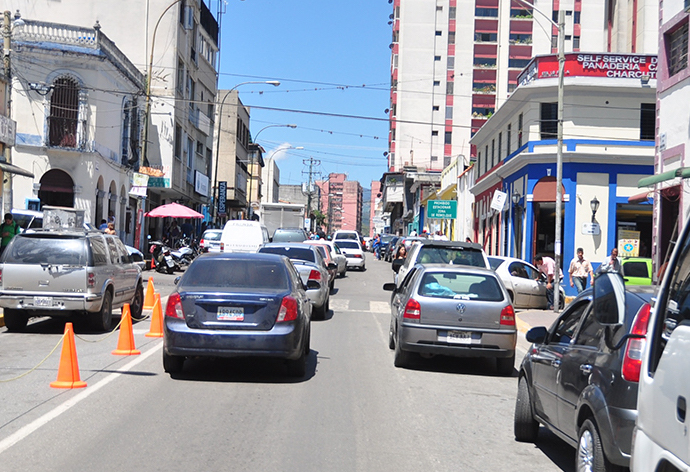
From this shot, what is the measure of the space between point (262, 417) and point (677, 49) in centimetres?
1759

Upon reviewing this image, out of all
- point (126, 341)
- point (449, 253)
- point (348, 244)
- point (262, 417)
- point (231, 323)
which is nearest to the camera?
point (262, 417)

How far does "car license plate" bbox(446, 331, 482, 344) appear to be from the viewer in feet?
36.6

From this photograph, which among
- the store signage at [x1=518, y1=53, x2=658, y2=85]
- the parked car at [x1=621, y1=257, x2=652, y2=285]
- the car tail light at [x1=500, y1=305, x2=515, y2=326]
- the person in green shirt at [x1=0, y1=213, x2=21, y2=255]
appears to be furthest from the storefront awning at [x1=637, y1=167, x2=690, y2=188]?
the person in green shirt at [x1=0, y1=213, x2=21, y2=255]

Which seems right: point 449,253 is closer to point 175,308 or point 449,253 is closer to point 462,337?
point 462,337

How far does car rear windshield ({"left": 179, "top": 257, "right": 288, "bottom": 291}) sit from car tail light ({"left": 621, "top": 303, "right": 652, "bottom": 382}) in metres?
5.92

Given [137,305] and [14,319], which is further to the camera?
[137,305]

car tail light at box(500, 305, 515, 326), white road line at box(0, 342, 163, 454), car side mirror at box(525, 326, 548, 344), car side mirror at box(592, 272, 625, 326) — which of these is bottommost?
white road line at box(0, 342, 163, 454)

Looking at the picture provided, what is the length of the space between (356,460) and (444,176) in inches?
2417

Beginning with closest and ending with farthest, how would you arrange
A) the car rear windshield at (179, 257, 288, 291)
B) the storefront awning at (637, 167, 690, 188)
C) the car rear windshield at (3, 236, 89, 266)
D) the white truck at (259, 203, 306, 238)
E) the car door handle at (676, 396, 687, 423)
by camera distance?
the car door handle at (676, 396, 687, 423) < the car rear windshield at (179, 257, 288, 291) < the car rear windshield at (3, 236, 89, 266) < the storefront awning at (637, 167, 690, 188) < the white truck at (259, 203, 306, 238)

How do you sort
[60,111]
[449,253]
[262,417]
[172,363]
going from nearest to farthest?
1. [262,417]
2. [172,363]
3. [449,253]
4. [60,111]

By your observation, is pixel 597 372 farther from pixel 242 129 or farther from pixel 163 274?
pixel 242 129

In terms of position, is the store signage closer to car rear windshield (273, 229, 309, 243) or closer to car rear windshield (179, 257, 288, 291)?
car rear windshield (273, 229, 309, 243)

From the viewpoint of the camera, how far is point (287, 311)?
9719mm

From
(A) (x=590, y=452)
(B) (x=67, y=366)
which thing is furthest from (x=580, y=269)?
(A) (x=590, y=452)
